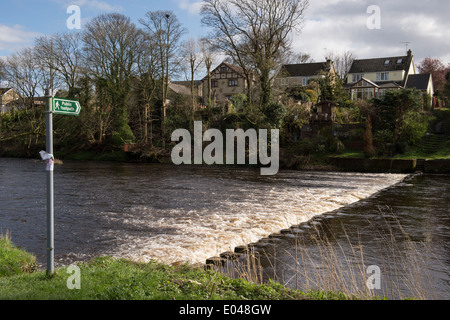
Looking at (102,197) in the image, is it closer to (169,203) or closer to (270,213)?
(169,203)

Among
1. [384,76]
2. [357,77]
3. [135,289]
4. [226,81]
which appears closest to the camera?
[135,289]

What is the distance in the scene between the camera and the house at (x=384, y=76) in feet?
207

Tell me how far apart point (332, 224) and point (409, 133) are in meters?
28.5

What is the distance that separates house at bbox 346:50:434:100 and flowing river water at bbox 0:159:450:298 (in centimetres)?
3688

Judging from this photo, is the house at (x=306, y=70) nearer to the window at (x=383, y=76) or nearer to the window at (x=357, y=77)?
the window at (x=357, y=77)

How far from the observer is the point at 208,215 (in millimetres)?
16266

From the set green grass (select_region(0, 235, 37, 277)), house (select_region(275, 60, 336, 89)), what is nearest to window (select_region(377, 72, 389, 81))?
house (select_region(275, 60, 336, 89))

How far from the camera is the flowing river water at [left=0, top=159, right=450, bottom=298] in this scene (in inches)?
438

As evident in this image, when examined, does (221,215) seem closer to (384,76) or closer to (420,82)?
(420,82)

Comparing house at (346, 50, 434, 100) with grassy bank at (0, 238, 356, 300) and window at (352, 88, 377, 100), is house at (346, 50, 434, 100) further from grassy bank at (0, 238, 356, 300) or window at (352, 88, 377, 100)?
grassy bank at (0, 238, 356, 300)

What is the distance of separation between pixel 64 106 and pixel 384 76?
243ft

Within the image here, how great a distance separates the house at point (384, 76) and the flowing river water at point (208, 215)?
36.9 m

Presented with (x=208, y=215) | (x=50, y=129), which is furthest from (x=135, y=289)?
(x=208, y=215)
